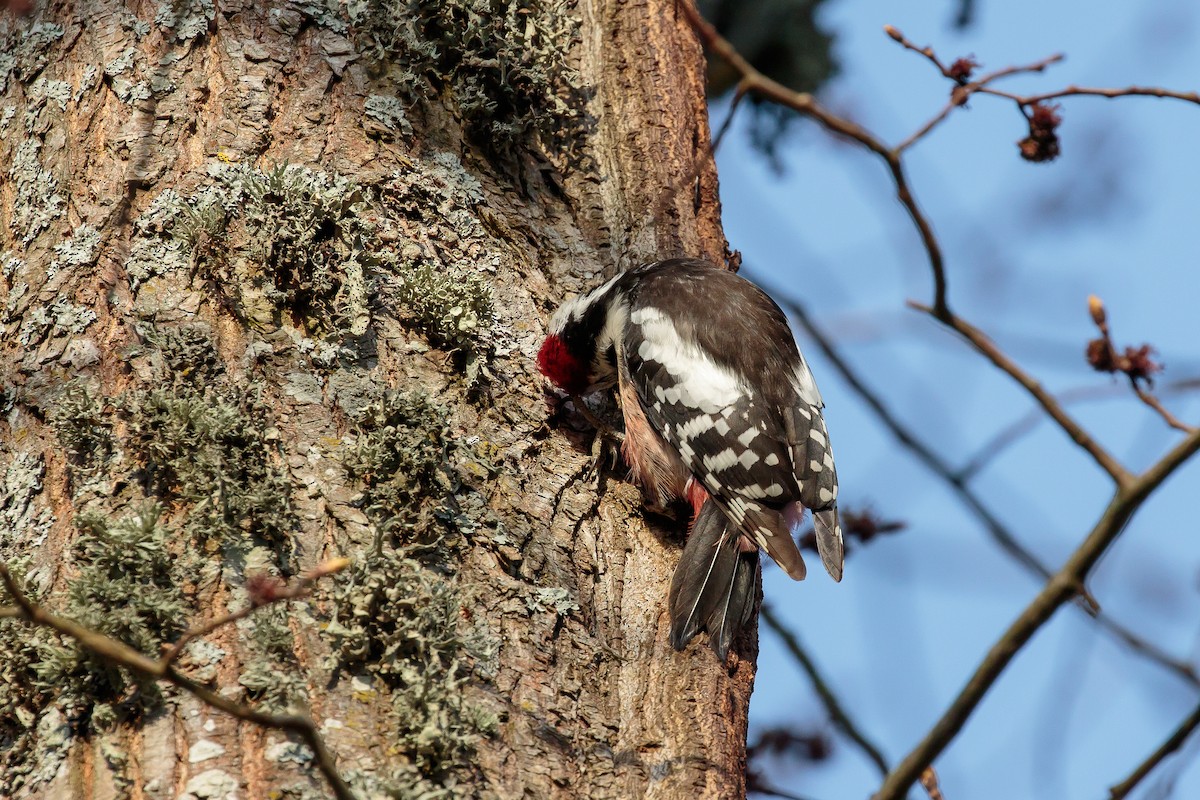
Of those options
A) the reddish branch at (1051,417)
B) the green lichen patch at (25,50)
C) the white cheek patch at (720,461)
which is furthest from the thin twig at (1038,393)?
the green lichen patch at (25,50)

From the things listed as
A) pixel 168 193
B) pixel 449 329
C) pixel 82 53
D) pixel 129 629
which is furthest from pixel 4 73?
pixel 129 629

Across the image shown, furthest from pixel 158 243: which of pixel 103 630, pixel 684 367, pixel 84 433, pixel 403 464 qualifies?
pixel 684 367

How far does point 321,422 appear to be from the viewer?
2271 mm

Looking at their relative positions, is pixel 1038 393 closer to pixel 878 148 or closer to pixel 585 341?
pixel 878 148

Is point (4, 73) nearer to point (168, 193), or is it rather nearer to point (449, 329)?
point (168, 193)

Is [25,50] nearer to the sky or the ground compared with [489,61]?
nearer to the ground

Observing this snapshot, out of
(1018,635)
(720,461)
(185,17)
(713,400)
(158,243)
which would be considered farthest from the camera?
(713,400)

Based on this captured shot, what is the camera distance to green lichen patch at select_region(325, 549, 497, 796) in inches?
74.5

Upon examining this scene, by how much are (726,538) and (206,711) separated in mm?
1426

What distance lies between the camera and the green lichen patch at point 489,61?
9.46 feet

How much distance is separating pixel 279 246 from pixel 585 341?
0.93 meters

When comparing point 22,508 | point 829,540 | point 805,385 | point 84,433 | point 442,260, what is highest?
point 805,385

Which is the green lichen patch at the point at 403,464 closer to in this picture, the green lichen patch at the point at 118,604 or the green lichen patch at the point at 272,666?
the green lichen patch at the point at 272,666

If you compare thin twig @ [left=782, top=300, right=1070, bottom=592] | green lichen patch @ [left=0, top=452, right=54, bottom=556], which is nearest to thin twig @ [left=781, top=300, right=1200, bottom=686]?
thin twig @ [left=782, top=300, right=1070, bottom=592]
